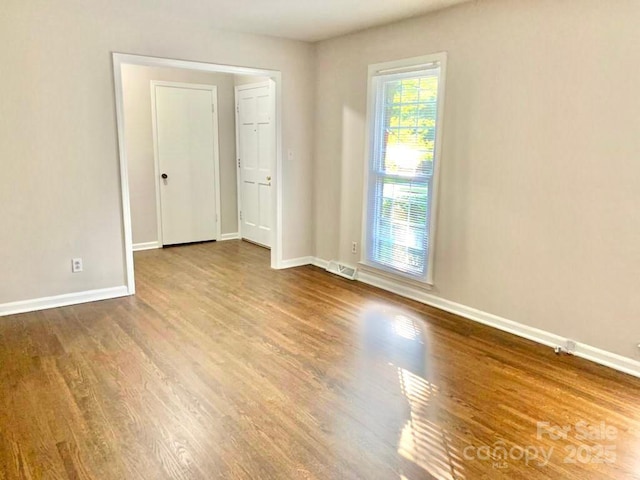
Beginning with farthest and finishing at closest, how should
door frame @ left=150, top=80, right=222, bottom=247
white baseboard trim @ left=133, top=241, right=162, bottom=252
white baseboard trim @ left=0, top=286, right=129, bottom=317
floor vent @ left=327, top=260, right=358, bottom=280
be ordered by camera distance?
white baseboard trim @ left=133, top=241, right=162, bottom=252, door frame @ left=150, top=80, right=222, bottom=247, floor vent @ left=327, top=260, right=358, bottom=280, white baseboard trim @ left=0, top=286, right=129, bottom=317

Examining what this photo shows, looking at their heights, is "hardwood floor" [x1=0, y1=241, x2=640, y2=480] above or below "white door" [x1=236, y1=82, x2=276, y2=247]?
below

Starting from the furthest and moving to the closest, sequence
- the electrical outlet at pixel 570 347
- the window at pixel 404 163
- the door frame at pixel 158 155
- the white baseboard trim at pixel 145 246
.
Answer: the white baseboard trim at pixel 145 246, the door frame at pixel 158 155, the window at pixel 404 163, the electrical outlet at pixel 570 347

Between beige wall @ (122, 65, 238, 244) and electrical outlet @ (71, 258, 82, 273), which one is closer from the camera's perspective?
electrical outlet @ (71, 258, 82, 273)

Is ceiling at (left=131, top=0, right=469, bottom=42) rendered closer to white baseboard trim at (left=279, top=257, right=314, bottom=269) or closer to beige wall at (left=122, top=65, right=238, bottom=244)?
beige wall at (left=122, top=65, right=238, bottom=244)

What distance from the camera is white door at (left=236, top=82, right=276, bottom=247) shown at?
598 cm

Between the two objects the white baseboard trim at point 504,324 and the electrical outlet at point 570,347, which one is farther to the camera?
the electrical outlet at point 570,347

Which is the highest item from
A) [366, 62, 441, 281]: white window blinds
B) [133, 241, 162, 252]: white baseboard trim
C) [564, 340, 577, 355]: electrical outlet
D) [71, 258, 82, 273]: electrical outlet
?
[366, 62, 441, 281]: white window blinds

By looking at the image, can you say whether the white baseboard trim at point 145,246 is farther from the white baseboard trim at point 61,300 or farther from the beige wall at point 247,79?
the beige wall at point 247,79

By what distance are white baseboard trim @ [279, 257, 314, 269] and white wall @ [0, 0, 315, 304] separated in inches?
66.9

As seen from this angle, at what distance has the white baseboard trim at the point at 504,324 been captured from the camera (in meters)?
2.96

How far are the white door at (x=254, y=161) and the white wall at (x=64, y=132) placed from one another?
Result: 165 cm

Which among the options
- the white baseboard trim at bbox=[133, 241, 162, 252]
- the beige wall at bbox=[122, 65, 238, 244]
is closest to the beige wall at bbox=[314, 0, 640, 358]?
the beige wall at bbox=[122, 65, 238, 244]

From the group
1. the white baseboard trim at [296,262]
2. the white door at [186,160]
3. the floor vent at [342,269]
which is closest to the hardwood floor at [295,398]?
the floor vent at [342,269]

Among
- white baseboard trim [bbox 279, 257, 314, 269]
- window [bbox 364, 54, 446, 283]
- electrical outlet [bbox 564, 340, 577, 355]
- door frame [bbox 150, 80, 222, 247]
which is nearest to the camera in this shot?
electrical outlet [bbox 564, 340, 577, 355]
